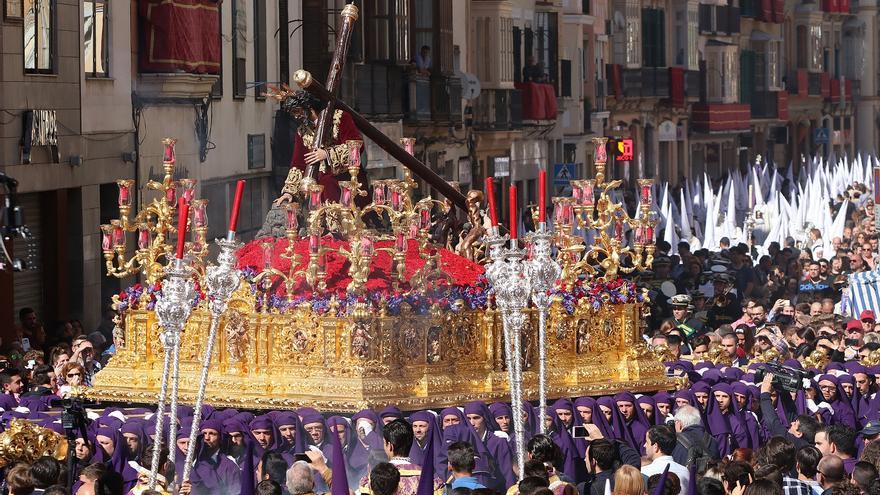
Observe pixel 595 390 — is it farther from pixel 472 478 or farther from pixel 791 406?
pixel 472 478

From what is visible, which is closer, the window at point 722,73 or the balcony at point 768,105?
the window at point 722,73

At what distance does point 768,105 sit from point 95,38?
47584 mm

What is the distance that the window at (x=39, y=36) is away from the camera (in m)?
22.9

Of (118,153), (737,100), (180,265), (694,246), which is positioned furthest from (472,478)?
(737,100)

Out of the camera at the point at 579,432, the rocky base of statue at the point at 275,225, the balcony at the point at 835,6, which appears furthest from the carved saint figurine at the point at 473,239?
the balcony at the point at 835,6

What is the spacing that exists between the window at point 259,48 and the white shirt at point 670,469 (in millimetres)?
16748

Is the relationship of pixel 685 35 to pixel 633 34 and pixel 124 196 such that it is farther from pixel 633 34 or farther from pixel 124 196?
pixel 124 196

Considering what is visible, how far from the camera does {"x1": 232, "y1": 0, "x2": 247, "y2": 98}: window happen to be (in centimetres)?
2897

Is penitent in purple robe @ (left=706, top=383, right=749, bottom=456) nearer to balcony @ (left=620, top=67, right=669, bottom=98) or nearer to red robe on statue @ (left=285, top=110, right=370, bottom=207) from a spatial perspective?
red robe on statue @ (left=285, top=110, right=370, bottom=207)

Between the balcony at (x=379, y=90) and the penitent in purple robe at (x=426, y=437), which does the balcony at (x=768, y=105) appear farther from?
the penitent in purple robe at (x=426, y=437)

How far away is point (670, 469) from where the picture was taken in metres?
13.3

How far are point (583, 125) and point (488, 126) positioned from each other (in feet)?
28.2

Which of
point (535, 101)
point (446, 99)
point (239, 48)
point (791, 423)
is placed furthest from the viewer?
point (535, 101)

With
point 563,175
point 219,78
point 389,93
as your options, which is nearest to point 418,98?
point 389,93
